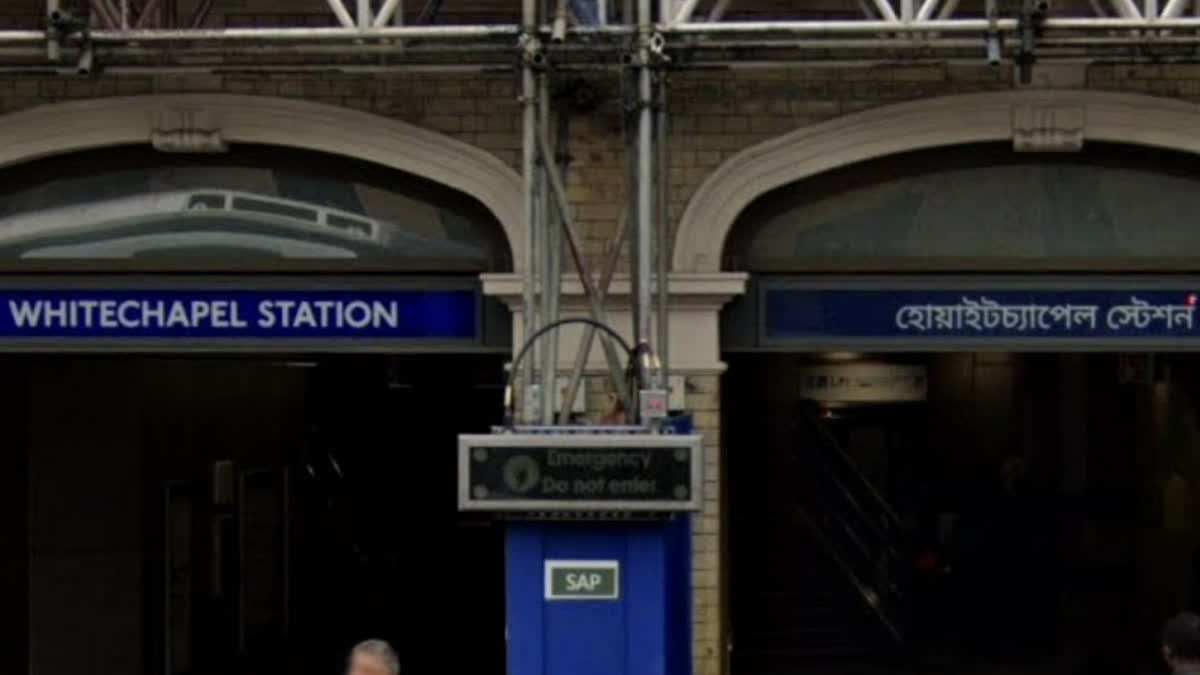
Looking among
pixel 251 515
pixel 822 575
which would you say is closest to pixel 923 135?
pixel 822 575

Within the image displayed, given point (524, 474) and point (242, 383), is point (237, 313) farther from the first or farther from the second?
point (242, 383)

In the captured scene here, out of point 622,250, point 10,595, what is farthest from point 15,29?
point 10,595

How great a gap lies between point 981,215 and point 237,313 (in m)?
3.85

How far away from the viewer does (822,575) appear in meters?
14.8

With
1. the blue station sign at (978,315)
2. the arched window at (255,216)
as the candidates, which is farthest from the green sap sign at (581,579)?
the arched window at (255,216)

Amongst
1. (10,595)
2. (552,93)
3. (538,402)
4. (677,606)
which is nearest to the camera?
(677,606)

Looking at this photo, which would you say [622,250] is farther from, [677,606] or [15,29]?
[15,29]

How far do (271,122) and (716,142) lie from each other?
223 cm

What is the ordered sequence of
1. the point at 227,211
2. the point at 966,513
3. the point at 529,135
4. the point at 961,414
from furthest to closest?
the point at 961,414 < the point at 966,513 < the point at 227,211 < the point at 529,135

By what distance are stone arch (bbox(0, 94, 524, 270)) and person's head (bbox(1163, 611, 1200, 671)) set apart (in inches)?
164

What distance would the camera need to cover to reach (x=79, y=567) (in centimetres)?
1321

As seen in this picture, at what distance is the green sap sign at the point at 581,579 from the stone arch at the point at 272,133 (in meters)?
2.72

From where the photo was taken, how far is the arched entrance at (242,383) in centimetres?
976

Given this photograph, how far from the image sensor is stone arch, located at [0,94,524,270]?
952 centimetres
